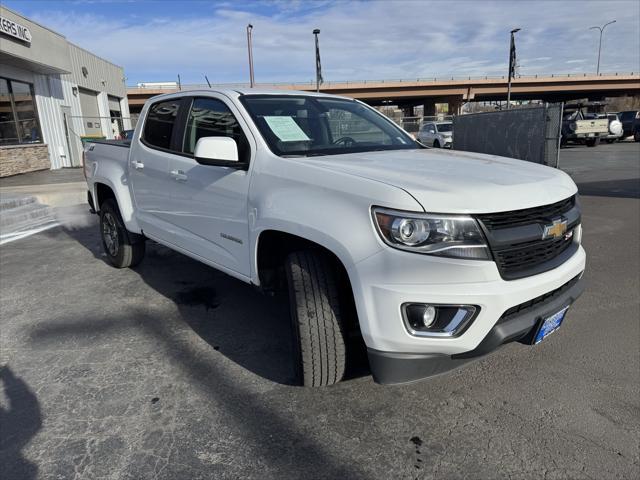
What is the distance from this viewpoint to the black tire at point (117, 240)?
5.22 meters

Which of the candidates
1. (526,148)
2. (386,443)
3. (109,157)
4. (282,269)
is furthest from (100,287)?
(526,148)

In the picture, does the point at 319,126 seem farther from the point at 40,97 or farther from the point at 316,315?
the point at 40,97

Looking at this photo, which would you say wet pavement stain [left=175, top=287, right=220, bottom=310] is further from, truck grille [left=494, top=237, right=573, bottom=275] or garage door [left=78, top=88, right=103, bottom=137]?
garage door [left=78, top=88, right=103, bottom=137]

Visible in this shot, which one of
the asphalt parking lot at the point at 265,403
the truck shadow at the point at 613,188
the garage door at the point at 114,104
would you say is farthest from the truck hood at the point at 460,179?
the garage door at the point at 114,104

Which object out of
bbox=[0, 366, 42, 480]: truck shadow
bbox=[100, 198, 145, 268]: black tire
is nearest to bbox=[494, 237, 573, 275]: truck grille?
bbox=[0, 366, 42, 480]: truck shadow

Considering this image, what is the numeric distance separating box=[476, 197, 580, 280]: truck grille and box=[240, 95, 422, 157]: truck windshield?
132 cm

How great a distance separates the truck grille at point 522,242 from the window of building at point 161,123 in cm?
295

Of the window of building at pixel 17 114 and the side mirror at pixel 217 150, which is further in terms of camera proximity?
the window of building at pixel 17 114

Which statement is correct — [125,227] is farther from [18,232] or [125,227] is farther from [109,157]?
[18,232]

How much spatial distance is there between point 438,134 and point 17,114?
17277 mm

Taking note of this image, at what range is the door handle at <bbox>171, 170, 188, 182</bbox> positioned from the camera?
12.5 ft

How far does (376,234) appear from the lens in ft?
7.53

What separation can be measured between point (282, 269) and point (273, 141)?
861 mm

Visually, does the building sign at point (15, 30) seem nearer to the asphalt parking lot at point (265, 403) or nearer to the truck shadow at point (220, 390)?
the asphalt parking lot at point (265, 403)
